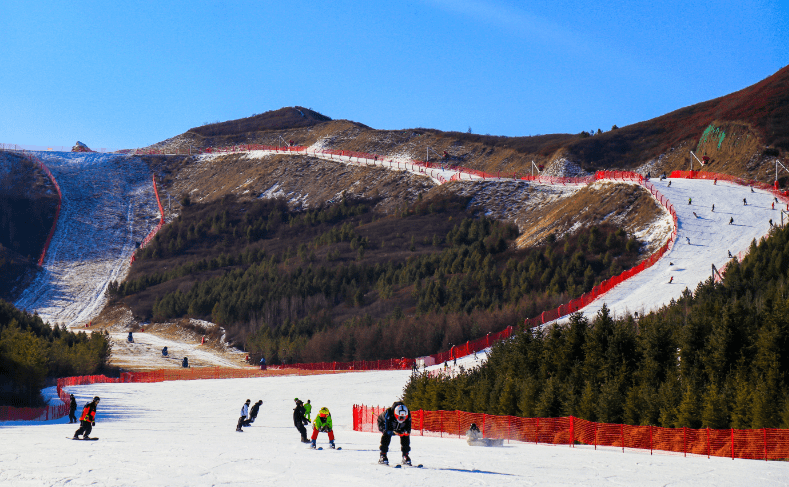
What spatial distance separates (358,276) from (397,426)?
60.9 m

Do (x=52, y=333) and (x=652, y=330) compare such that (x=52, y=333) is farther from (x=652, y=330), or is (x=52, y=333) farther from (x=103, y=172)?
(x=103, y=172)

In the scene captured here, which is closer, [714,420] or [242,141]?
[714,420]

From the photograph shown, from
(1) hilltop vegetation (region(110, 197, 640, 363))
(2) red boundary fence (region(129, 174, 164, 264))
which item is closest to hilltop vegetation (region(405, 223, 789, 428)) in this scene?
(1) hilltop vegetation (region(110, 197, 640, 363))

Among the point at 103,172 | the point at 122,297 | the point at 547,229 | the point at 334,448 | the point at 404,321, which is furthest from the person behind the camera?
the point at 103,172

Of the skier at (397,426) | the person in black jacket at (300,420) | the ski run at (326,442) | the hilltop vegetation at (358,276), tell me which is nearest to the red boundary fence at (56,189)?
the hilltop vegetation at (358,276)

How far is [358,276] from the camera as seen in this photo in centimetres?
7531

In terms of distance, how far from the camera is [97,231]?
360 feet

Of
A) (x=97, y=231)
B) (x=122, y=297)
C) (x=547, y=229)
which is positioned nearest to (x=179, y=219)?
(x=97, y=231)

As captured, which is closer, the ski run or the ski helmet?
the ski run

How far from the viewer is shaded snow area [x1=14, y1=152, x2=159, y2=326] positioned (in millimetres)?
85625

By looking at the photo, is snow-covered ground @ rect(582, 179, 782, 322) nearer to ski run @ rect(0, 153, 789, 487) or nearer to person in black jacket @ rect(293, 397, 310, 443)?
ski run @ rect(0, 153, 789, 487)

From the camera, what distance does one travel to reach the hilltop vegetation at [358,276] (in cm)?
5747

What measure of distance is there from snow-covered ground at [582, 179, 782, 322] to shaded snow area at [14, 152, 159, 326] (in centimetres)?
5862

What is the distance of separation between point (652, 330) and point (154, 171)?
122462 millimetres
